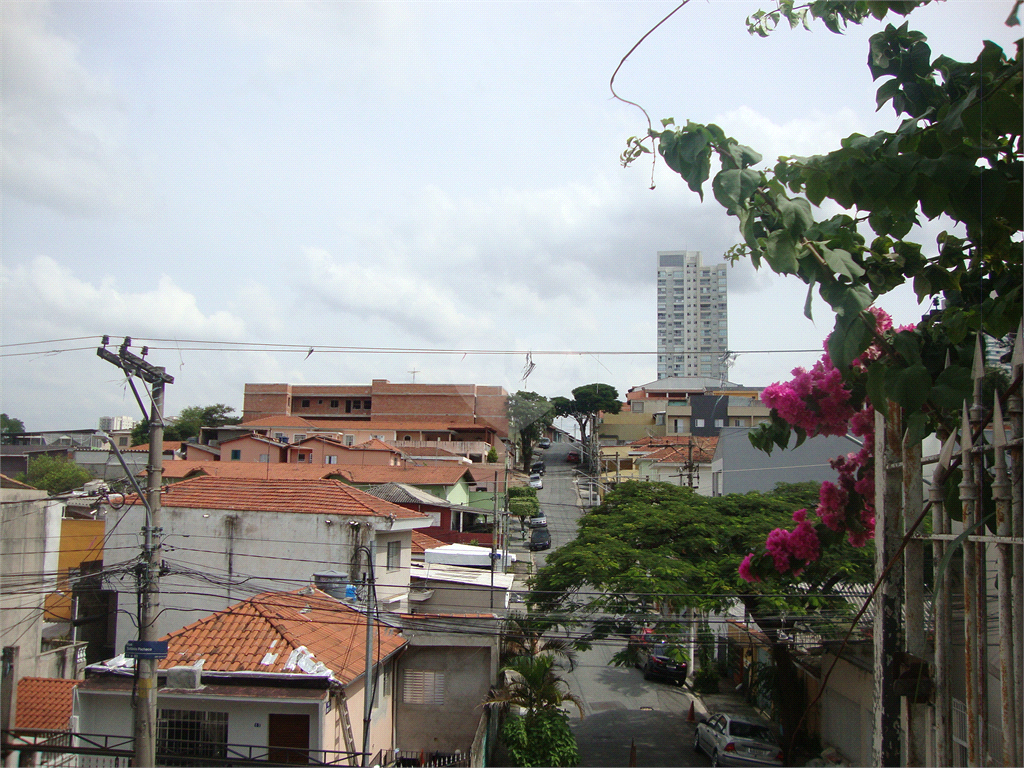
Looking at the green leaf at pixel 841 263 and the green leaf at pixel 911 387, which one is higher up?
the green leaf at pixel 841 263

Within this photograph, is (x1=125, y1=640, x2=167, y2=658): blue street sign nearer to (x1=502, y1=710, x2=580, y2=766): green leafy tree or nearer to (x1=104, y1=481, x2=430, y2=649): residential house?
(x1=104, y1=481, x2=430, y2=649): residential house

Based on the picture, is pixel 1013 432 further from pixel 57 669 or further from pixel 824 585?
pixel 57 669

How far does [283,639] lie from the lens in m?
12.0

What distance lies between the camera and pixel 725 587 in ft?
45.1

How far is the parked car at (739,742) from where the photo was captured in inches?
516

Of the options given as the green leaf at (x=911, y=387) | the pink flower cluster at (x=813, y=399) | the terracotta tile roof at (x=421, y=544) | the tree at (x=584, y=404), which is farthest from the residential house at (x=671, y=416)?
the green leaf at (x=911, y=387)

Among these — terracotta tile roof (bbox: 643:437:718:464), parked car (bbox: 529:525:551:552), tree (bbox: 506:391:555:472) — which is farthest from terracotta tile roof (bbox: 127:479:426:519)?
terracotta tile roof (bbox: 643:437:718:464)

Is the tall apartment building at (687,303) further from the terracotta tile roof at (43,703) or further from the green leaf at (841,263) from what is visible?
the green leaf at (841,263)

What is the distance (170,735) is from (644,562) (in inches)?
349

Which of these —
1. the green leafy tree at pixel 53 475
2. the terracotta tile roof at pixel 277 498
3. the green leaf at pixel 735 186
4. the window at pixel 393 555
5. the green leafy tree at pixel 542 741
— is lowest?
the green leafy tree at pixel 542 741

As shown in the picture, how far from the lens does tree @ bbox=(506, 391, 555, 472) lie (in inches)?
1192

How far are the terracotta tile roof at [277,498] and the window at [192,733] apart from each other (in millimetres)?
5964

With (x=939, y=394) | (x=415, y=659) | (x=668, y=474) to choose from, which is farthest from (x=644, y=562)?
(x=668, y=474)

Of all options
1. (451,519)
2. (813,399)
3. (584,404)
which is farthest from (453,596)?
(584,404)
